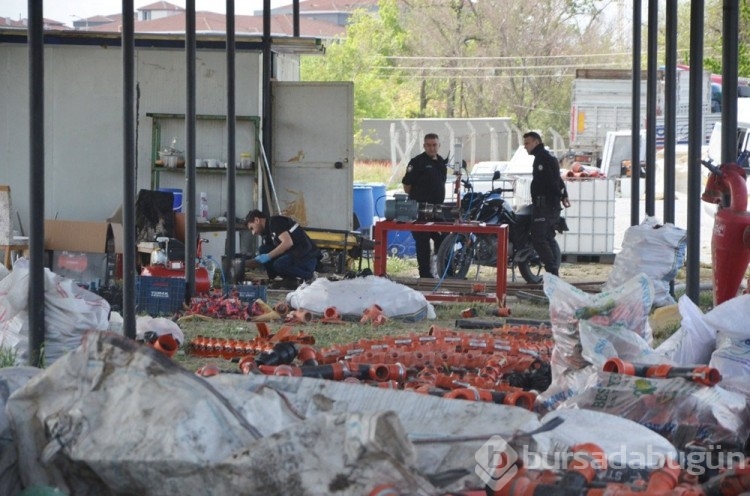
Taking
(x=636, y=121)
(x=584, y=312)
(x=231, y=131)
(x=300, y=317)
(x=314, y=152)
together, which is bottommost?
(x=300, y=317)

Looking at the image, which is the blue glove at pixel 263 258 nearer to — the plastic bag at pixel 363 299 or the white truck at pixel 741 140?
the plastic bag at pixel 363 299

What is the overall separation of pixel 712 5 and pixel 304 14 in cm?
5178

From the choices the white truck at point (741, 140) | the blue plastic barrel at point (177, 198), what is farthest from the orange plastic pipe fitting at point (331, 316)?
the white truck at point (741, 140)

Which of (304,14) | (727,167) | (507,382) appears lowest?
(507,382)

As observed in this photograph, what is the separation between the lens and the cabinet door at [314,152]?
16750mm

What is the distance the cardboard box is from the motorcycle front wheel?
4055 millimetres

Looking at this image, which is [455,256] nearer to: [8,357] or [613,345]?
[8,357]

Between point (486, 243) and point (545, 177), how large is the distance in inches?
43.4

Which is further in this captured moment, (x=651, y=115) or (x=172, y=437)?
(x=651, y=115)

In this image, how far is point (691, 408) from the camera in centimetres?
564

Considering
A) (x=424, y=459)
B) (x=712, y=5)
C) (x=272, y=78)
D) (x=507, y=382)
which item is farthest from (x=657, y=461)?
(x=712, y=5)

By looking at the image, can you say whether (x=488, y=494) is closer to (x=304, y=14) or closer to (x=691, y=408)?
(x=691, y=408)

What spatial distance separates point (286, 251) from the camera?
13648mm

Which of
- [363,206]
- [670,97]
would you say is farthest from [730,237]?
[363,206]
